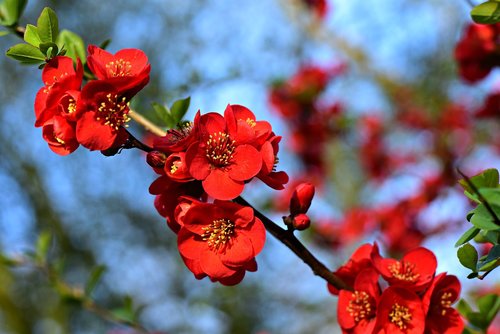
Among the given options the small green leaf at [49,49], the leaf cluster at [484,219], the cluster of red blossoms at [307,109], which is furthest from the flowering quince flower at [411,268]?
the cluster of red blossoms at [307,109]

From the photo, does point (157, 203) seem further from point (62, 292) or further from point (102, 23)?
point (102, 23)

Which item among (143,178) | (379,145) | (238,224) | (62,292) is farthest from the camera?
(143,178)

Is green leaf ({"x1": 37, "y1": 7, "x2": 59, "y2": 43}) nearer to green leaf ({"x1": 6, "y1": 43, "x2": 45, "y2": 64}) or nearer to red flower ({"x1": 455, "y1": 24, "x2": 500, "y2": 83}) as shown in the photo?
green leaf ({"x1": 6, "y1": 43, "x2": 45, "y2": 64})

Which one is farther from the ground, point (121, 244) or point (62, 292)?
point (121, 244)

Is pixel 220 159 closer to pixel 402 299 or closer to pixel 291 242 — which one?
pixel 291 242

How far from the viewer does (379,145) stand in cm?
376

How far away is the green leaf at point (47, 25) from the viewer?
866mm

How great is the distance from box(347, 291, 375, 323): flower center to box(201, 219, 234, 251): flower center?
0.21m

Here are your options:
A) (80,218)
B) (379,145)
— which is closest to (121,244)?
(80,218)

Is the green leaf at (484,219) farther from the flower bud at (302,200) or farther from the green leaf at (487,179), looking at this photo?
the flower bud at (302,200)

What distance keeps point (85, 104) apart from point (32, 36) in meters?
0.17

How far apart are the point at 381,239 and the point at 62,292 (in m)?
1.73

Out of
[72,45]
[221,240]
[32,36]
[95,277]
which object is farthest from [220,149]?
[95,277]

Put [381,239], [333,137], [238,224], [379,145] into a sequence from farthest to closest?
1. [379,145]
2. [333,137]
3. [381,239]
4. [238,224]
